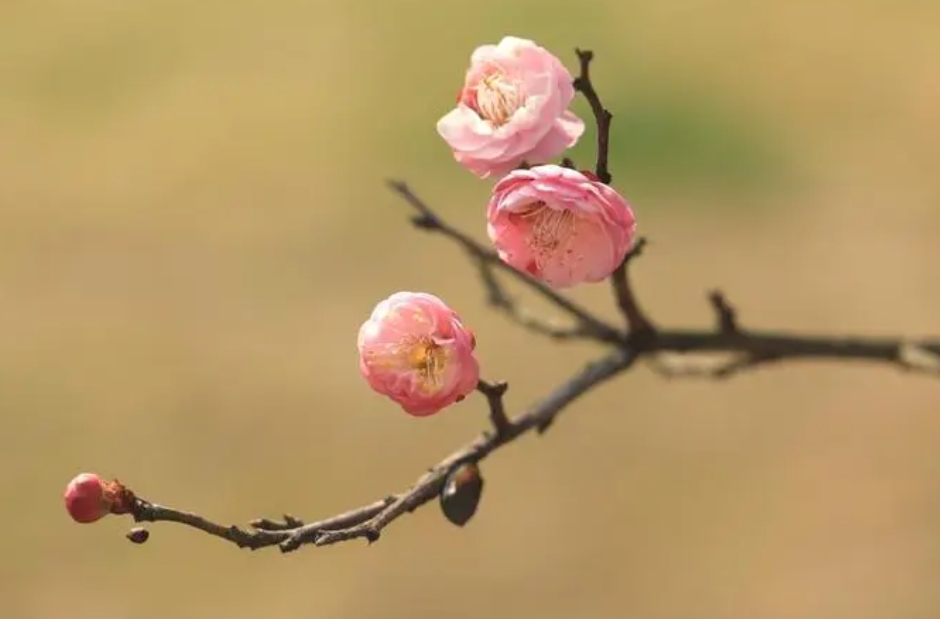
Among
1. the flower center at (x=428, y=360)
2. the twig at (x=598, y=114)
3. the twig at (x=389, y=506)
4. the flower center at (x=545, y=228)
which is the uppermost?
the twig at (x=598, y=114)

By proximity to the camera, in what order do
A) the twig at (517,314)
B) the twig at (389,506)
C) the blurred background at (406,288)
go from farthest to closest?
the blurred background at (406,288)
the twig at (517,314)
the twig at (389,506)

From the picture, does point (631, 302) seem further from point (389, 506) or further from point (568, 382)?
point (389, 506)

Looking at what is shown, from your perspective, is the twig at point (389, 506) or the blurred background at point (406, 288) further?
the blurred background at point (406, 288)

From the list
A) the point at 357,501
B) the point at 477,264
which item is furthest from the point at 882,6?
the point at 477,264

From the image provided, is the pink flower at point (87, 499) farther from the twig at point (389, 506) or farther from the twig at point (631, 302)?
the twig at point (631, 302)

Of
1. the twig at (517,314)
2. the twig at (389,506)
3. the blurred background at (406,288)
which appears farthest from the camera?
the blurred background at (406,288)

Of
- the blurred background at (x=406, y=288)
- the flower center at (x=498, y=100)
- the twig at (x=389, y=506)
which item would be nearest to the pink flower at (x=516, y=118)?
the flower center at (x=498, y=100)
